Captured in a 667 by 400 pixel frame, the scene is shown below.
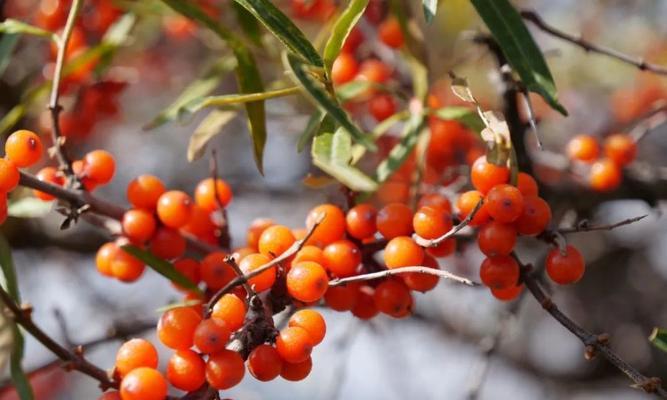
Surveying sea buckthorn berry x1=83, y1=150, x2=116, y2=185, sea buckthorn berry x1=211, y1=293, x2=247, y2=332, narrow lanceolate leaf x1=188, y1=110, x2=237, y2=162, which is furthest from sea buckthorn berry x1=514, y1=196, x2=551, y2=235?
sea buckthorn berry x1=83, y1=150, x2=116, y2=185

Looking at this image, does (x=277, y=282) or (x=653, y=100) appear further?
(x=653, y=100)

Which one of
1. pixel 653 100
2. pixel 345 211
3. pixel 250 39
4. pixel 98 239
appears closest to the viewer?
pixel 345 211

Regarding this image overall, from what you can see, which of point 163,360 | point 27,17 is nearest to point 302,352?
point 27,17

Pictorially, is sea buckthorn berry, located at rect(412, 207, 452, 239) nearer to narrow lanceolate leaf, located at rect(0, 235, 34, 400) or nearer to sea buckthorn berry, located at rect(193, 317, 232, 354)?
sea buckthorn berry, located at rect(193, 317, 232, 354)

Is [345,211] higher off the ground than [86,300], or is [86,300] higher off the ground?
[345,211]

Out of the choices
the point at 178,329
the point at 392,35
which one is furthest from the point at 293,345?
the point at 392,35

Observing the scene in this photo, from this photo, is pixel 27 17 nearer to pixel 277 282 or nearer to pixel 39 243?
pixel 39 243
